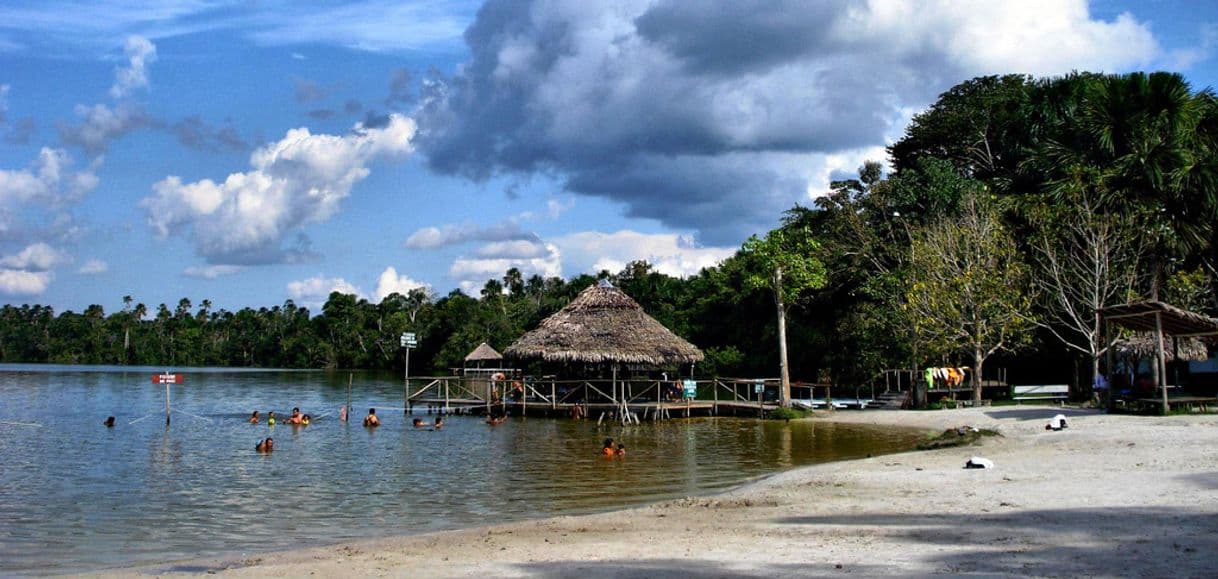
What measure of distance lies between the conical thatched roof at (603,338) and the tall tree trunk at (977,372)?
10345mm

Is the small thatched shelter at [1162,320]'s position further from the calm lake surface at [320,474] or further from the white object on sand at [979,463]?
the white object on sand at [979,463]

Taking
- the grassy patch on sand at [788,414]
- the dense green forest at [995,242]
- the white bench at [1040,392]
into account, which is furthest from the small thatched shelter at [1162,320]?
the white bench at [1040,392]

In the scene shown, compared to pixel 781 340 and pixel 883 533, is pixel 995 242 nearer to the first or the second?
pixel 781 340

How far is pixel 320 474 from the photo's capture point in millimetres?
20828

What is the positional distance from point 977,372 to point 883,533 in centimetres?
2257


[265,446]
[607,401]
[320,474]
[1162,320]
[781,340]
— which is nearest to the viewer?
[320,474]

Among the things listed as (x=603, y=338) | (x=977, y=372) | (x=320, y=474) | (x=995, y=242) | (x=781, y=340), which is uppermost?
(x=995, y=242)

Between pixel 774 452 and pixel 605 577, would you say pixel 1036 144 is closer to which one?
pixel 774 452

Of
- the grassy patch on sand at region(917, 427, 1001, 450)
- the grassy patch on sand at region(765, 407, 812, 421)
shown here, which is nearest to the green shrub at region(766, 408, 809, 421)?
the grassy patch on sand at region(765, 407, 812, 421)

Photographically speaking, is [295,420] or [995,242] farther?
[295,420]

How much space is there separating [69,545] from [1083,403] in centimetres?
2782

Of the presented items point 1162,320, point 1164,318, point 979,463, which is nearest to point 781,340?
point 1162,320

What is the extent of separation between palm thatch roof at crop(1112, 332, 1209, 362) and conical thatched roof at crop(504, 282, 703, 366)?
49.0 feet

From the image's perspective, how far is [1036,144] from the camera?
37625mm
